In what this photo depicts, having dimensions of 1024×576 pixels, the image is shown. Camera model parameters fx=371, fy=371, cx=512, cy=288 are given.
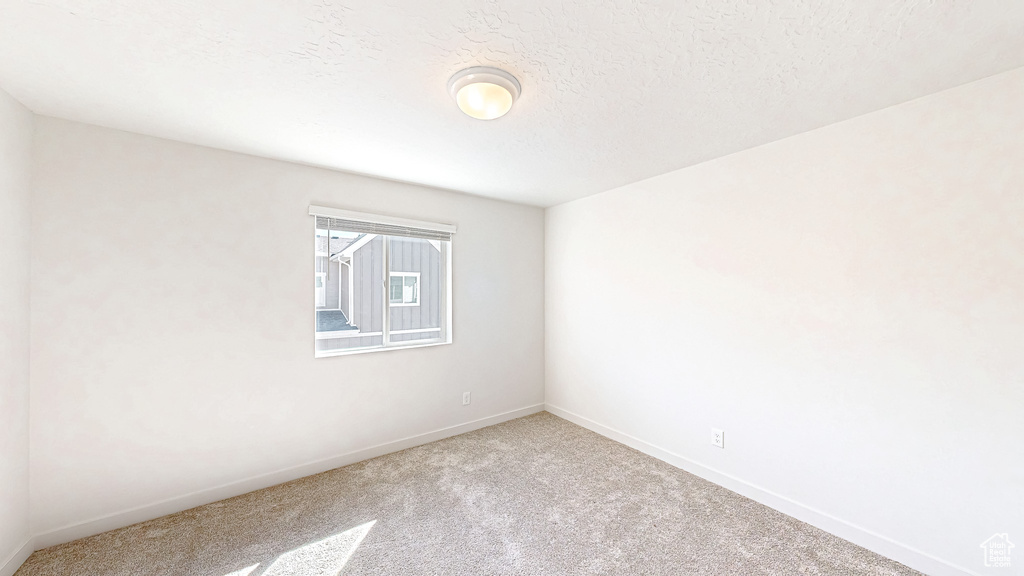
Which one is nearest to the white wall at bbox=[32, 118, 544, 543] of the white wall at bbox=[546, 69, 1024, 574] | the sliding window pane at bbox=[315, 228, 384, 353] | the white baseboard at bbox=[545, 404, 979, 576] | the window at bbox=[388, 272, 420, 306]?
the sliding window pane at bbox=[315, 228, 384, 353]

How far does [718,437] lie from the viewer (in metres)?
2.65

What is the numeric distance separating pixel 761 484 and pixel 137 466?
3.88 metres

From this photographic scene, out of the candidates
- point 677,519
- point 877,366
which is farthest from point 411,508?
point 877,366

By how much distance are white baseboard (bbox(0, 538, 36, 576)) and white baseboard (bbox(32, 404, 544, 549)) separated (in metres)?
0.01

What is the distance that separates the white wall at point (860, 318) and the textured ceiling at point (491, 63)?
0.29 metres

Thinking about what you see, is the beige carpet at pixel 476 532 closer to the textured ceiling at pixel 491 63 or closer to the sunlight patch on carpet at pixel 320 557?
the sunlight patch on carpet at pixel 320 557

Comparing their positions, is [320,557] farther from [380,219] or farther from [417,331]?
[380,219]

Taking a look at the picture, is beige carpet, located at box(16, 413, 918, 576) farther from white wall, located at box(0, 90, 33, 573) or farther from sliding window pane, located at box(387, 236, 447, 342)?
sliding window pane, located at box(387, 236, 447, 342)

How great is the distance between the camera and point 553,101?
188cm

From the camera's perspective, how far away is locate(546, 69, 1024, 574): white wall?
166 cm

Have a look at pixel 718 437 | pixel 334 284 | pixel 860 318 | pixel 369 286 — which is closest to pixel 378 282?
pixel 369 286

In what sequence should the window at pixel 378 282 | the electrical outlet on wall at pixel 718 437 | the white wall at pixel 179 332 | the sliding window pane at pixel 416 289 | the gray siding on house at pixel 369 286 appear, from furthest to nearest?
the sliding window pane at pixel 416 289
the gray siding on house at pixel 369 286
the window at pixel 378 282
the electrical outlet on wall at pixel 718 437
the white wall at pixel 179 332

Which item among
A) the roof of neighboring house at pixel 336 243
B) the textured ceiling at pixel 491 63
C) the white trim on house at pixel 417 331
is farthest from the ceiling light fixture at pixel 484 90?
the white trim on house at pixel 417 331

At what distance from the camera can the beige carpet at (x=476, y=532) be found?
186 cm
